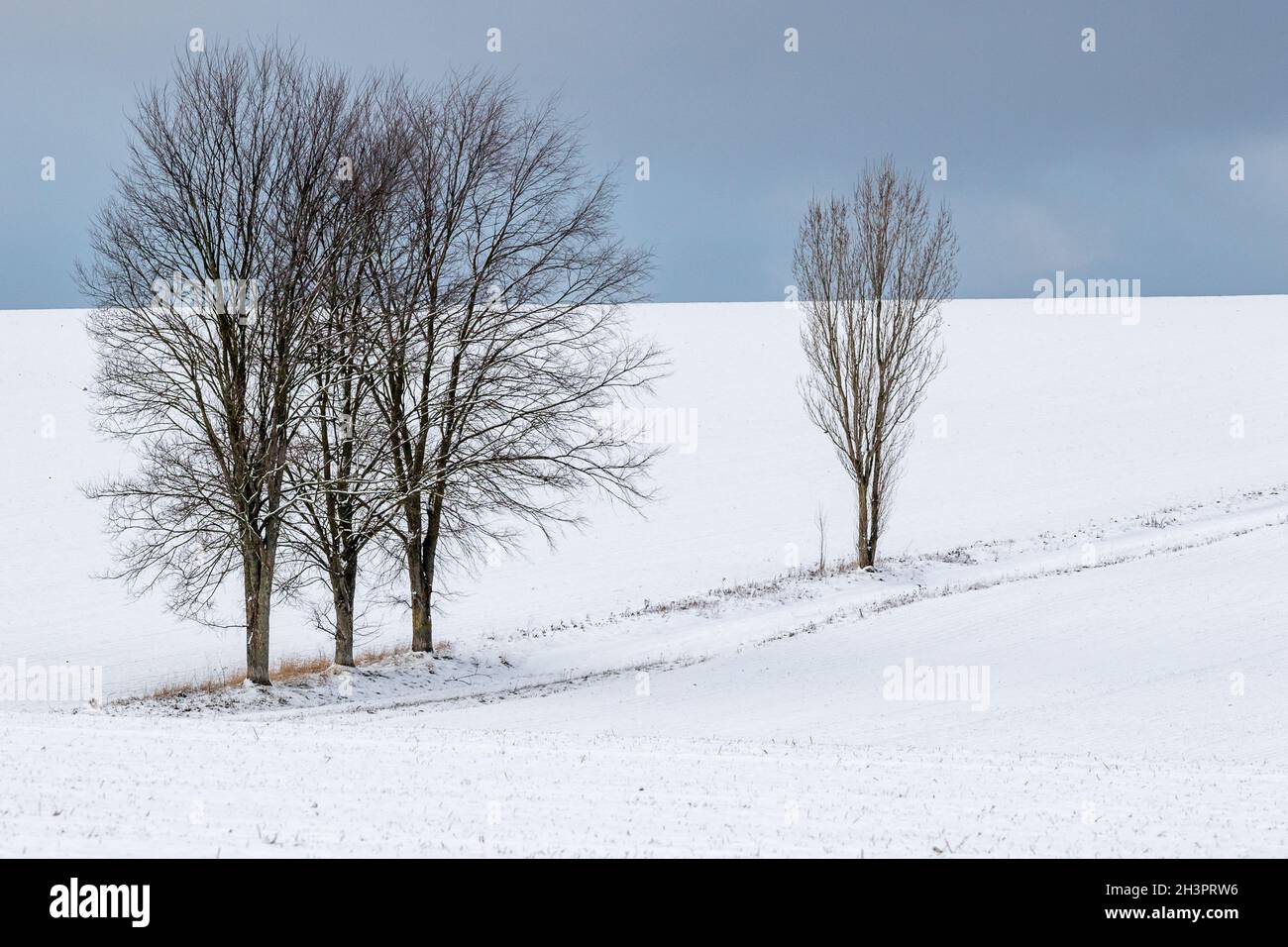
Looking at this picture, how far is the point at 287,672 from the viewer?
2283cm

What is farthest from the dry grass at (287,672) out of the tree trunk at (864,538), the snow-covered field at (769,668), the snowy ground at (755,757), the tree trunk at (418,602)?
the tree trunk at (864,538)

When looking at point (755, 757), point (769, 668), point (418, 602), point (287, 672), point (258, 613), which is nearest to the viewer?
point (755, 757)

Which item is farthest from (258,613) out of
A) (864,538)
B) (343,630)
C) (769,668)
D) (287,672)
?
(864,538)

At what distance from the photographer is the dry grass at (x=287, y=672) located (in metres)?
20.4

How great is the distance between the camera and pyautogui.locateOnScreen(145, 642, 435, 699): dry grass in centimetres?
2039

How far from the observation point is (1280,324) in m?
70.4

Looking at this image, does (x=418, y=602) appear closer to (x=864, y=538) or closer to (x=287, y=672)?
(x=287, y=672)

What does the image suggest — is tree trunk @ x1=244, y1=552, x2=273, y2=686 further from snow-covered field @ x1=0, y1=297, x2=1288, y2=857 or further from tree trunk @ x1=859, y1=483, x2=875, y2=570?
tree trunk @ x1=859, y1=483, x2=875, y2=570

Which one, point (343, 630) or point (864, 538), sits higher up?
point (864, 538)

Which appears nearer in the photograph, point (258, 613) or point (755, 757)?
point (755, 757)

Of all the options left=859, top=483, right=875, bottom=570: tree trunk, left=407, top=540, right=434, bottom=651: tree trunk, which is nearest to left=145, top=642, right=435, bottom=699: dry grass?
left=407, top=540, right=434, bottom=651: tree trunk

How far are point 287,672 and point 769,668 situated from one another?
973 cm

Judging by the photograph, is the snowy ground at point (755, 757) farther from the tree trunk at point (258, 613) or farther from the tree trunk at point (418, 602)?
the tree trunk at point (258, 613)
